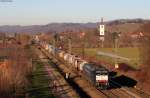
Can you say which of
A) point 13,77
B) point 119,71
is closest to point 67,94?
point 13,77

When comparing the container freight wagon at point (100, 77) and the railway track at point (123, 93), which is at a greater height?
the container freight wagon at point (100, 77)

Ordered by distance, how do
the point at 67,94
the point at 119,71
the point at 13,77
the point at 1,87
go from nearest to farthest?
the point at 1,87, the point at 13,77, the point at 67,94, the point at 119,71

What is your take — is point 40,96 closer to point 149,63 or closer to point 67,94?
point 67,94

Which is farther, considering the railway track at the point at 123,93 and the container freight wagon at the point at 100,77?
the container freight wagon at the point at 100,77

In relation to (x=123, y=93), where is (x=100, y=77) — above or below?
above

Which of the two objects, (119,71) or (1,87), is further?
(119,71)

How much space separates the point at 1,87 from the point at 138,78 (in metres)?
24.6

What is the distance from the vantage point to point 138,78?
157 feet

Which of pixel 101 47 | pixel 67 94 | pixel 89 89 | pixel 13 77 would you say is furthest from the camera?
pixel 101 47

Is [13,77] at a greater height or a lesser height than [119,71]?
greater

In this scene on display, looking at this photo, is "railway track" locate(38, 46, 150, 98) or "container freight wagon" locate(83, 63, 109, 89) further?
"container freight wagon" locate(83, 63, 109, 89)

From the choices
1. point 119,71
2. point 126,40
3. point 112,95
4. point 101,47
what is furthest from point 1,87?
point 126,40

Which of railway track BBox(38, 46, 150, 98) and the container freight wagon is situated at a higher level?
the container freight wagon

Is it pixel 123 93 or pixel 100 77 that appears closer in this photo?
pixel 123 93
